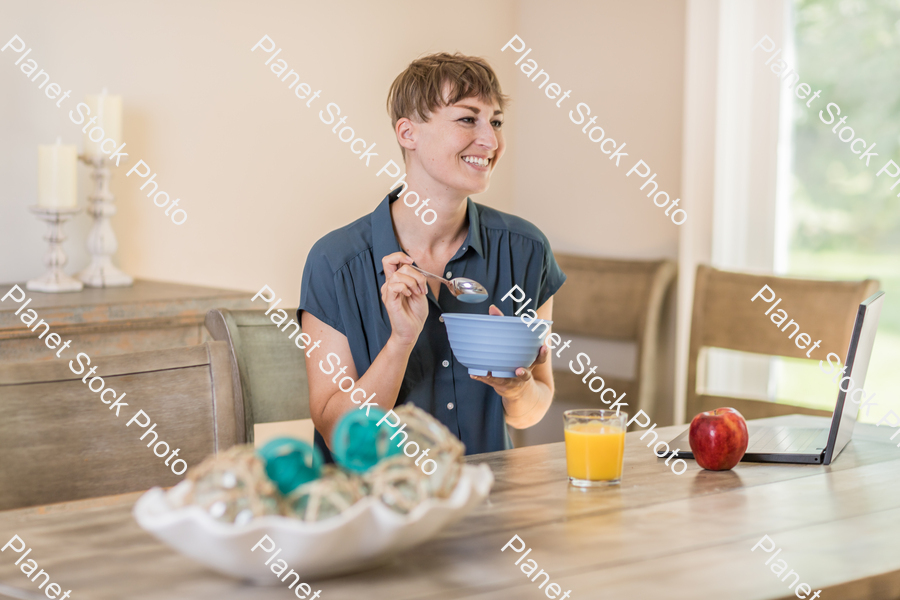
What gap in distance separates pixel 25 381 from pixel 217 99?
154 cm

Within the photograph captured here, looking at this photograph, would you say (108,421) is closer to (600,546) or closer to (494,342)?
(494,342)

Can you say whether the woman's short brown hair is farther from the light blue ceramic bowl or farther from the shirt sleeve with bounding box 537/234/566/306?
the light blue ceramic bowl

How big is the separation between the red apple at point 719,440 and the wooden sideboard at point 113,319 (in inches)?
43.8

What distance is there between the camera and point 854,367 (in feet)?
4.00

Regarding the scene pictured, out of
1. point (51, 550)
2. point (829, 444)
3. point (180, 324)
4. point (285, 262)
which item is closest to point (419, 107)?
point (180, 324)

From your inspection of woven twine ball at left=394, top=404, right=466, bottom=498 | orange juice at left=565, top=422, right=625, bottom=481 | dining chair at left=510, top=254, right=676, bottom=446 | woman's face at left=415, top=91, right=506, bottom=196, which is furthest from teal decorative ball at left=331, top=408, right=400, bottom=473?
dining chair at left=510, top=254, right=676, bottom=446

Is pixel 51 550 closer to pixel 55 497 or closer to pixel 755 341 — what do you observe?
pixel 55 497

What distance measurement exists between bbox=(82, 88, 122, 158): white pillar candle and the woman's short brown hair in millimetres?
850

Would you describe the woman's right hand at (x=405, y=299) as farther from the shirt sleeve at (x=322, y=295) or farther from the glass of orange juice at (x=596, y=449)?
the glass of orange juice at (x=596, y=449)

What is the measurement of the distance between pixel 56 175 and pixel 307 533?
160 centimetres

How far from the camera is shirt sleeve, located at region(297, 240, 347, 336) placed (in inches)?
60.0

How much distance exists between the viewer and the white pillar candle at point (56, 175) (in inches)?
78.0

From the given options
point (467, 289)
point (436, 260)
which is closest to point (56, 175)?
point (436, 260)

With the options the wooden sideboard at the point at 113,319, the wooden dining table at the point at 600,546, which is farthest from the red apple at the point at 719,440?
the wooden sideboard at the point at 113,319
